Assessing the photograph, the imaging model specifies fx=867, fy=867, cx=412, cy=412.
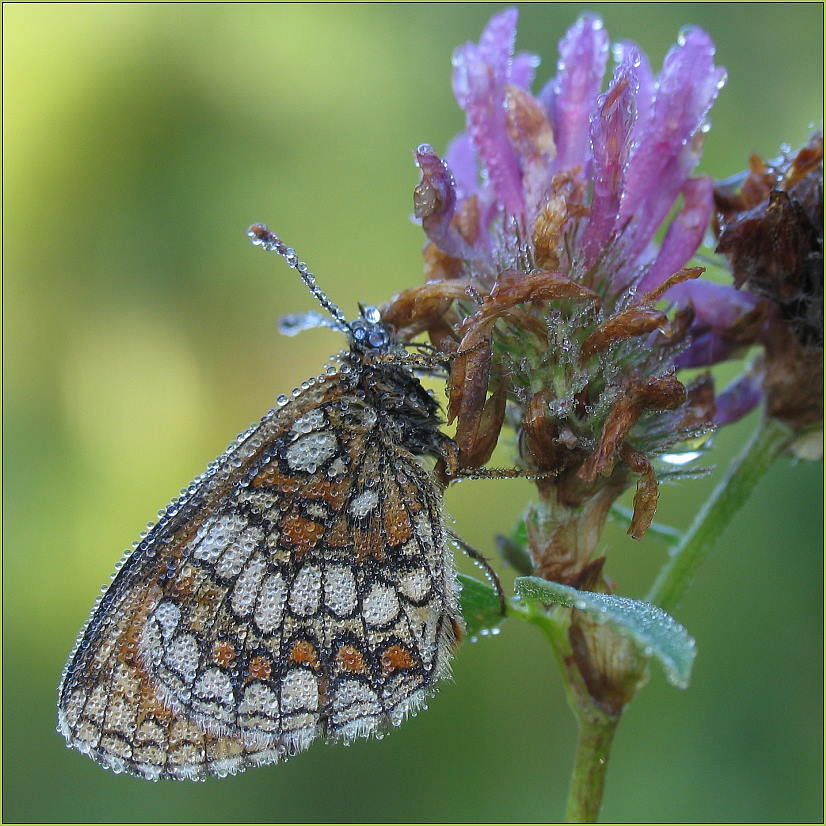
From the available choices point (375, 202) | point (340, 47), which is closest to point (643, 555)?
point (375, 202)

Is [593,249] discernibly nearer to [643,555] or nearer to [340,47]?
[643,555]

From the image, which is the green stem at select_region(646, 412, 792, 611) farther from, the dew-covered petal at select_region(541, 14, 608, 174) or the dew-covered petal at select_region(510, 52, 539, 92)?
the dew-covered petal at select_region(510, 52, 539, 92)

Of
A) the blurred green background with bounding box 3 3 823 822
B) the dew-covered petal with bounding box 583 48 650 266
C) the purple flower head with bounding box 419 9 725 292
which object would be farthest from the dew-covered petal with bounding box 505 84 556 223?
the blurred green background with bounding box 3 3 823 822

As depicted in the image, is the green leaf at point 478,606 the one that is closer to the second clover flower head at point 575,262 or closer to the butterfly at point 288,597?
the butterfly at point 288,597

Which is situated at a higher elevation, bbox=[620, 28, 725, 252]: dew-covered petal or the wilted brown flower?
bbox=[620, 28, 725, 252]: dew-covered petal

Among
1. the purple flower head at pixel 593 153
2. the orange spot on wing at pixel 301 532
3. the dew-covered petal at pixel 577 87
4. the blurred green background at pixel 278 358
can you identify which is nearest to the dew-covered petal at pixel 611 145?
the purple flower head at pixel 593 153

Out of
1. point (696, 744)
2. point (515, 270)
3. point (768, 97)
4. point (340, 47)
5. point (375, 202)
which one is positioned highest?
point (340, 47)
